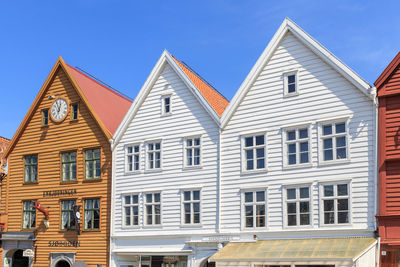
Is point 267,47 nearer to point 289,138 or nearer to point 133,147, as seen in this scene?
point 289,138

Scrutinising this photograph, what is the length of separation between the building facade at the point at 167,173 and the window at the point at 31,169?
6.45 metres

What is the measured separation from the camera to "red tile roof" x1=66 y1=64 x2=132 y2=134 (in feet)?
104

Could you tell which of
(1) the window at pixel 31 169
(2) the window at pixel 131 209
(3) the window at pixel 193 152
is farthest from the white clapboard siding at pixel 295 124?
(1) the window at pixel 31 169

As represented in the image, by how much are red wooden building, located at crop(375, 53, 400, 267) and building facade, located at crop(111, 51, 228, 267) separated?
8035 mm

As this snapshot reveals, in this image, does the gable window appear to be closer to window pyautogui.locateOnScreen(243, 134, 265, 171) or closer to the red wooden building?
window pyautogui.locateOnScreen(243, 134, 265, 171)

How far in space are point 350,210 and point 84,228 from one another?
15378mm

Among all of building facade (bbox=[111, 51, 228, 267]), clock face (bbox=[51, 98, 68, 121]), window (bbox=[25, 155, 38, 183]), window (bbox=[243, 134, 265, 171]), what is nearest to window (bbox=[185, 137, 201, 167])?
building facade (bbox=[111, 51, 228, 267])

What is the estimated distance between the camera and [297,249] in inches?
867

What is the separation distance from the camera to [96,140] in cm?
3067

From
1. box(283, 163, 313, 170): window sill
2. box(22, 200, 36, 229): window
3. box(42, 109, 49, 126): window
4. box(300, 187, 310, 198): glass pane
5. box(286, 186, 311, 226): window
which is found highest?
box(42, 109, 49, 126): window

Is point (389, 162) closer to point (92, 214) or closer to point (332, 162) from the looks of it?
point (332, 162)

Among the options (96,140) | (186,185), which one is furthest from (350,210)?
(96,140)

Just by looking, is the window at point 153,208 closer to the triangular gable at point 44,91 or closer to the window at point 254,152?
the window at point 254,152

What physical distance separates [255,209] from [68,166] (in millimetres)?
12580
